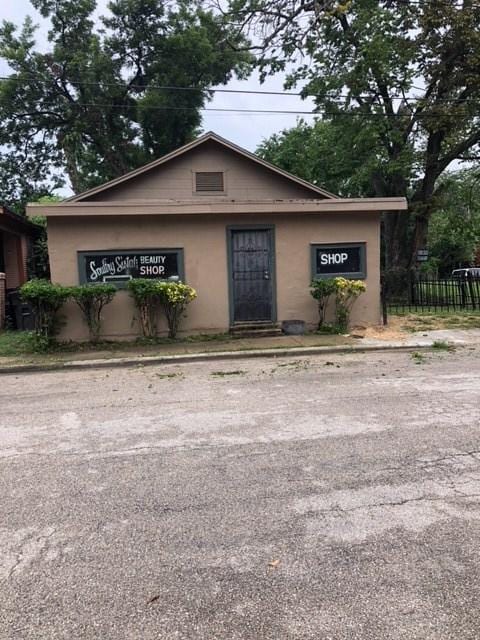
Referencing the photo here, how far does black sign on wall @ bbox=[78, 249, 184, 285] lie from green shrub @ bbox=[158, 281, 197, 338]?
43cm

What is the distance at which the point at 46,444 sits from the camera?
452cm

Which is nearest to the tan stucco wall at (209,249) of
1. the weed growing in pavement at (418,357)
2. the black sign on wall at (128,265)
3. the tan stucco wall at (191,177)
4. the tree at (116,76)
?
the black sign on wall at (128,265)

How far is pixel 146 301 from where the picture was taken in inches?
397

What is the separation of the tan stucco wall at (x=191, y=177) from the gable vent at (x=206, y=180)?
0.35 feet

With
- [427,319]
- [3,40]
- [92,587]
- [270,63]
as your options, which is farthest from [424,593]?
[3,40]

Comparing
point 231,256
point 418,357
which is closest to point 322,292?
point 231,256

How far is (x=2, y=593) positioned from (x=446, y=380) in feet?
18.9

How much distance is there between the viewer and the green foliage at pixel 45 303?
9.21 meters

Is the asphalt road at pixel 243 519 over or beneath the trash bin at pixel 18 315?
beneath

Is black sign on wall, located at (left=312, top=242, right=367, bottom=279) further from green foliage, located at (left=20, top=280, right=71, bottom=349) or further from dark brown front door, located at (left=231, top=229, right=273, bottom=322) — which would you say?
green foliage, located at (left=20, top=280, right=71, bottom=349)

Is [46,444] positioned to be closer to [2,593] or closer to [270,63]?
[2,593]

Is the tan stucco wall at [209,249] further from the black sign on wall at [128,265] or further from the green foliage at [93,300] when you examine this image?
the green foliage at [93,300]

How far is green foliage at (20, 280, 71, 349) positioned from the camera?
30.2 feet

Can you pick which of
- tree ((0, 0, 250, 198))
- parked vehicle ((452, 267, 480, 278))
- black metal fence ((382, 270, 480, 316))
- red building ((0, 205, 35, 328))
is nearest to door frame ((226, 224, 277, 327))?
black metal fence ((382, 270, 480, 316))
